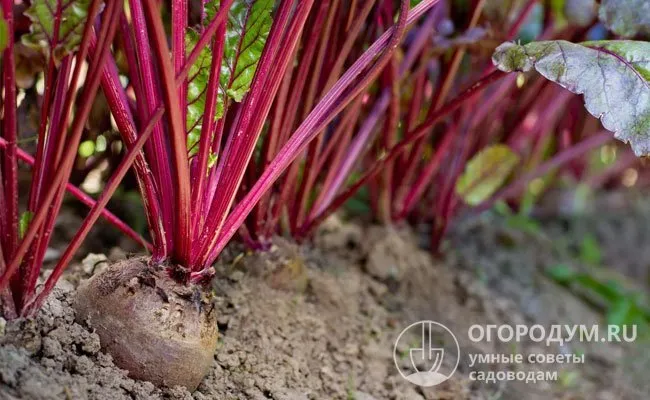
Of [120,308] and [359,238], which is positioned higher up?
[359,238]

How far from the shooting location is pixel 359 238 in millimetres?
1836

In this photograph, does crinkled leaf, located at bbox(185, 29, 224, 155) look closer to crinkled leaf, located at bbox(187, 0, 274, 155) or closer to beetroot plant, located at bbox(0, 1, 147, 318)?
crinkled leaf, located at bbox(187, 0, 274, 155)

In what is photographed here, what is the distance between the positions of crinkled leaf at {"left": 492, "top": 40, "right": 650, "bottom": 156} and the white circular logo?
2.09ft

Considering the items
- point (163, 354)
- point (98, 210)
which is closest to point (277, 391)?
point (163, 354)

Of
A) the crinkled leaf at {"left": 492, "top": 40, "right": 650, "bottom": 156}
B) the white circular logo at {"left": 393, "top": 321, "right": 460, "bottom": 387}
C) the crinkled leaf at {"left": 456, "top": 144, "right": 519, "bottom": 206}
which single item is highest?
the crinkled leaf at {"left": 456, "top": 144, "right": 519, "bottom": 206}

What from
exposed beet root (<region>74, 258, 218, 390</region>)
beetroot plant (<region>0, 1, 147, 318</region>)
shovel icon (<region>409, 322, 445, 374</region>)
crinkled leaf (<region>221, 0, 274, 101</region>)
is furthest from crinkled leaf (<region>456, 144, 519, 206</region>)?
beetroot plant (<region>0, 1, 147, 318</region>)

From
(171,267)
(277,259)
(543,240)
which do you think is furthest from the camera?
(543,240)

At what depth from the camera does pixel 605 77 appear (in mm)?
1118

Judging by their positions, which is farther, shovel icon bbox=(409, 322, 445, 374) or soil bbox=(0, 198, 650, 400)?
→ shovel icon bbox=(409, 322, 445, 374)

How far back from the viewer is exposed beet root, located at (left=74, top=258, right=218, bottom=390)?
107cm

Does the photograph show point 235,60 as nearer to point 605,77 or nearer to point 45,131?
point 45,131

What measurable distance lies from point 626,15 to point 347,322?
840 mm

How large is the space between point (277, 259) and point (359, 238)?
0.44 m

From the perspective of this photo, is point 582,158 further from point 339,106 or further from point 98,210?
point 98,210
